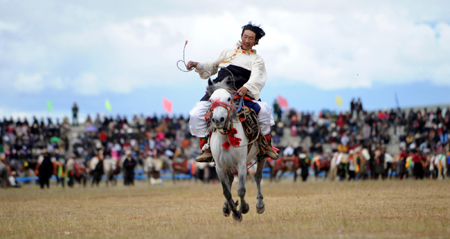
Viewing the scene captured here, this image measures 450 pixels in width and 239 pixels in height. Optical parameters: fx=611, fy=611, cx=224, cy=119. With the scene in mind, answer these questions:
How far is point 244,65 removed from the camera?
34.2 ft

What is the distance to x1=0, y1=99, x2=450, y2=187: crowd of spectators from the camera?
36.4 meters

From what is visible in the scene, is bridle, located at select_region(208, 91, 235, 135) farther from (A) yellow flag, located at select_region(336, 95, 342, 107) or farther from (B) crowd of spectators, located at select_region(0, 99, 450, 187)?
(A) yellow flag, located at select_region(336, 95, 342, 107)

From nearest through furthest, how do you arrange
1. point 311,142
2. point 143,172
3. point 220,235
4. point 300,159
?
point 220,235, point 300,159, point 143,172, point 311,142

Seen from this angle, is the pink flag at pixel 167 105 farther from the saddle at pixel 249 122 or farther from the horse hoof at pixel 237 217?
the horse hoof at pixel 237 217

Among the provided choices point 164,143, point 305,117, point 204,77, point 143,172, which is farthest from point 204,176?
point 204,77

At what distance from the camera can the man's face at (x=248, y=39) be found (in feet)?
34.4

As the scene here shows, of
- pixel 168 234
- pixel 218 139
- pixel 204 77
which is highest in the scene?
pixel 204 77

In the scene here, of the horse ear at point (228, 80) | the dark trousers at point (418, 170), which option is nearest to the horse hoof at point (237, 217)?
the horse ear at point (228, 80)

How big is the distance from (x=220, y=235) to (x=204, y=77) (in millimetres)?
3722

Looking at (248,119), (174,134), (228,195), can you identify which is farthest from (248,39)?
(174,134)

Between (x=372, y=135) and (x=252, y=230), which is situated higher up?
(x=372, y=135)

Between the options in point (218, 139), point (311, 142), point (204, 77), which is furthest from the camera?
point (311, 142)

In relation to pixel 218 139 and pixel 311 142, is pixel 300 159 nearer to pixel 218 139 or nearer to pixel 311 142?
pixel 311 142

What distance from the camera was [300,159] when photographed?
33219 mm
